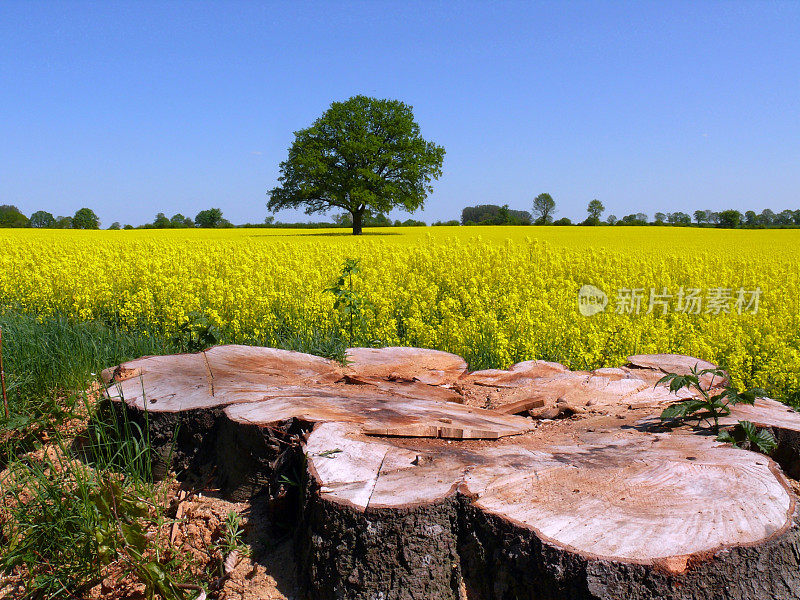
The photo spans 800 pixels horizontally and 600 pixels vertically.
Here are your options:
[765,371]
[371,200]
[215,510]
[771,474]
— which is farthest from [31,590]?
[371,200]

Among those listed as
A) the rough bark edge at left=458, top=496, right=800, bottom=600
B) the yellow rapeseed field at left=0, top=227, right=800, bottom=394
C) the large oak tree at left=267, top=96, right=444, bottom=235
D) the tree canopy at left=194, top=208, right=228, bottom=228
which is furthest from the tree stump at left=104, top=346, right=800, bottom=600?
the tree canopy at left=194, top=208, right=228, bottom=228

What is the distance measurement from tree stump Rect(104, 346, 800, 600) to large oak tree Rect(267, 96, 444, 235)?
3349cm

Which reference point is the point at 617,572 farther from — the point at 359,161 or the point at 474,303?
the point at 359,161

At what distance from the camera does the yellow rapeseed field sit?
19.2 feet

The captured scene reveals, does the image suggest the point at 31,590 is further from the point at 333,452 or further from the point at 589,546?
the point at 589,546

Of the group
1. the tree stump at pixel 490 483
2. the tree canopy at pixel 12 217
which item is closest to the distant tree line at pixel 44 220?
the tree canopy at pixel 12 217

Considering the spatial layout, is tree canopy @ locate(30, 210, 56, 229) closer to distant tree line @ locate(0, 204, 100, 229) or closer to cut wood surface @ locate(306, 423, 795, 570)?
distant tree line @ locate(0, 204, 100, 229)

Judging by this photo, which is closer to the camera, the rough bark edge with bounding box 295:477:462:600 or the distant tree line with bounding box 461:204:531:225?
the rough bark edge with bounding box 295:477:462:600

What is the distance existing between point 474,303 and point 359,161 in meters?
32.2

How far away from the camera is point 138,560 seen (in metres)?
2.29

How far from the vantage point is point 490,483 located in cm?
212

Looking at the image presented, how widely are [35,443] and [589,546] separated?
3040 millimetres

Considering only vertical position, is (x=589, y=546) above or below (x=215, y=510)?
above

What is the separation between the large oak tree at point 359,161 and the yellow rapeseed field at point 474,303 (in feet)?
86.0
